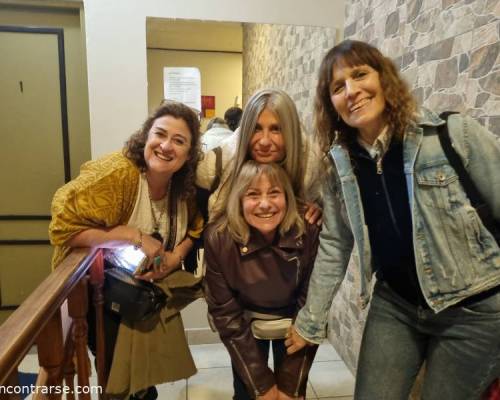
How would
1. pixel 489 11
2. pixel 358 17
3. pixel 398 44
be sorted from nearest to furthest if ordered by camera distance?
1. pixel 489 11
2. pixel 398 44
3. pixel 358 17

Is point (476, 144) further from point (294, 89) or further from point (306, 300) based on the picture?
point (294, 89)

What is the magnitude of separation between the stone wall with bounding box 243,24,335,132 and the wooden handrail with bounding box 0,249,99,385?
1.59 m

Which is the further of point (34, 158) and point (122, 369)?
point (34, 158)

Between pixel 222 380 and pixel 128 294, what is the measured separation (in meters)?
1.21

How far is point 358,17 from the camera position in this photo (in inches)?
89.7

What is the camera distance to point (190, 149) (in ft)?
5.05

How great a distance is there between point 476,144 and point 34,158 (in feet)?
8.58

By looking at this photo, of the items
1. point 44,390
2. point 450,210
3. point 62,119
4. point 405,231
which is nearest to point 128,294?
point 44,390

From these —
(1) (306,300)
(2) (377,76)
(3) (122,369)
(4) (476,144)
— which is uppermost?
(2) (377,76)

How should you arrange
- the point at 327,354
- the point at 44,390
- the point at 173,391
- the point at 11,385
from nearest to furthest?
the point at 11,385 → the point at 44,390 → the point at 173,391 → the point at 327,354

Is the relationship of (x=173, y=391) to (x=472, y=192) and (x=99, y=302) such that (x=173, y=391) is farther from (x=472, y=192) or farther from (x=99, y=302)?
(x=472, y=192)

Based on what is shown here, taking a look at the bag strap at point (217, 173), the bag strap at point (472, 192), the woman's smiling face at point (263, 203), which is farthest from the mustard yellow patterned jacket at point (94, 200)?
the bag strap at point (472, 192)

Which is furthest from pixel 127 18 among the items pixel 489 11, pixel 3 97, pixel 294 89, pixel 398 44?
pixel 489 11

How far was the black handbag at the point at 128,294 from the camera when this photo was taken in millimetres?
1477
